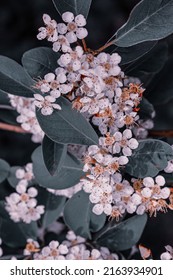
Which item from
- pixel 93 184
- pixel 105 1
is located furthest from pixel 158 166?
pixel 105 1

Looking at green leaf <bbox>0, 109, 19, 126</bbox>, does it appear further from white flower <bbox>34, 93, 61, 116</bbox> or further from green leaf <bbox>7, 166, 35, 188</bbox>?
white flower <bbox>34, 93, 61, 116</bbox>

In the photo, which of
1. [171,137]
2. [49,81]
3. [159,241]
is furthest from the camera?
[159,241]

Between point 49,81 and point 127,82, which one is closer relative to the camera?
point 49,81

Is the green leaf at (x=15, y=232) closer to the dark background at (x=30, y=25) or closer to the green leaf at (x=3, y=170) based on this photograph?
the green leaf at (x=3, y=170)

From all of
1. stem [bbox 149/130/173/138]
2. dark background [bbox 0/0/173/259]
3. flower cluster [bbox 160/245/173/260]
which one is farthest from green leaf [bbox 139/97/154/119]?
dark background [bbox 0/0/173/259]

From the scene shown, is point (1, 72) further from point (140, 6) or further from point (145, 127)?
point (145, 127)

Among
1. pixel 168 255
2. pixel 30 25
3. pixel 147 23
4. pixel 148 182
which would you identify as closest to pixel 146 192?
pixel 148 182

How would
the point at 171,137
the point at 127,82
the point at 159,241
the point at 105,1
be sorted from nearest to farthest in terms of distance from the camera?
the point at 127,82 < the point at 171,137 < the point at 159,241 < the point at 105,1
